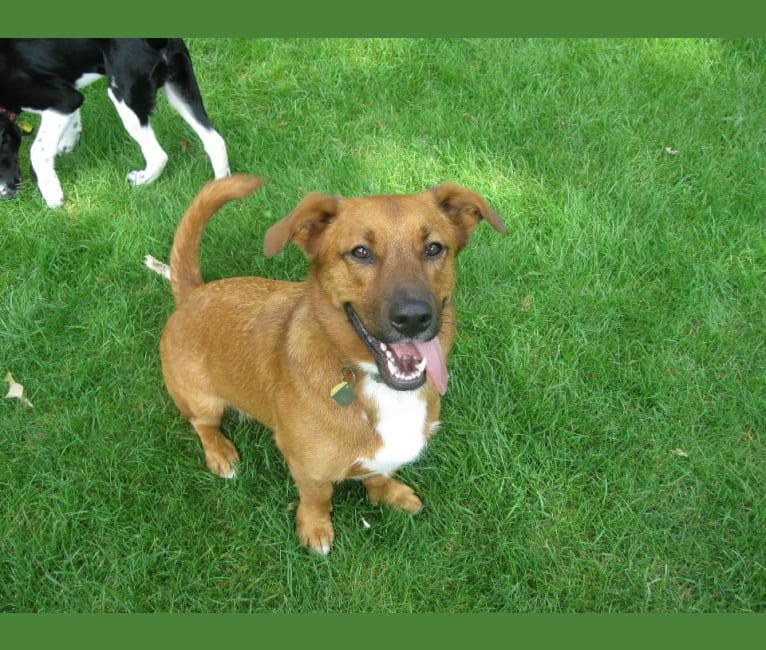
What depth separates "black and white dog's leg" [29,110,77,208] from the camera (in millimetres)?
4750

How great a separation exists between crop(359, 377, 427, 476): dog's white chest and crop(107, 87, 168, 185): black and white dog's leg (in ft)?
9.86

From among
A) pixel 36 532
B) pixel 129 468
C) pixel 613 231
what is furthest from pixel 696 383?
pixel 36 532

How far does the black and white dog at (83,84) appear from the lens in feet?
15.1

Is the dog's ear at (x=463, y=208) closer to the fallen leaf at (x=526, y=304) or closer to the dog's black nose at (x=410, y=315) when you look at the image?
the dog's black nose at (x=410, y=315)

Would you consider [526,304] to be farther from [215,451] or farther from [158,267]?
[158,267]

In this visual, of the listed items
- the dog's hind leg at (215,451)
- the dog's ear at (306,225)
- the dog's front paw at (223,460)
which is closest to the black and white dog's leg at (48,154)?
the dog's hind leg at (215,451)

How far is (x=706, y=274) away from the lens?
441 centimetres

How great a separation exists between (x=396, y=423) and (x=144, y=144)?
316 centimetres

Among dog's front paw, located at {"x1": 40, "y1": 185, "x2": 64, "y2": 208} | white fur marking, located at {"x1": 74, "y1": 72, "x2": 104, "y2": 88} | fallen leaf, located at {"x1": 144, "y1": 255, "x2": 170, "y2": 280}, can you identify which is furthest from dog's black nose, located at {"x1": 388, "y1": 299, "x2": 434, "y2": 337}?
white fur marking, located at {"x1": 74, "y1": 72, "x2": 104, "y2": 88}

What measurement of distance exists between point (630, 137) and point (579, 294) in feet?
5.83

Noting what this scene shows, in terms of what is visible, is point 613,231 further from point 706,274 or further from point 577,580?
point 577,580

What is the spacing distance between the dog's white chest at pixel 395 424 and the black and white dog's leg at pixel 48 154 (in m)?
3.33

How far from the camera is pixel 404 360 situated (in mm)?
2725

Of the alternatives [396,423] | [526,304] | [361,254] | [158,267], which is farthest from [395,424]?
[158,267]
